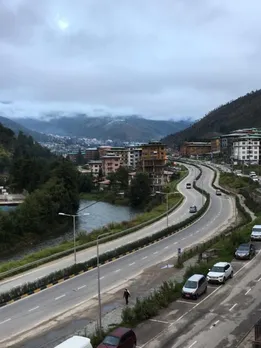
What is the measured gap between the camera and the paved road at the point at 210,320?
20531 mm

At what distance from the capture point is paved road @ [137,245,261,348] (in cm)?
2053

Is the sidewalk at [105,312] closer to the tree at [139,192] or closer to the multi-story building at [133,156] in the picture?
the tree at [139,192]

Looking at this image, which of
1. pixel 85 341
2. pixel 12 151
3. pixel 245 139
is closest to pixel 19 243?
pixel 85 341

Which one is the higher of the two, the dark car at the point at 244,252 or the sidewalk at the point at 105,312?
the dark car at the point at 244,252

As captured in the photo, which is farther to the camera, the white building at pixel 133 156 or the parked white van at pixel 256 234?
the white building at pixel 133 156

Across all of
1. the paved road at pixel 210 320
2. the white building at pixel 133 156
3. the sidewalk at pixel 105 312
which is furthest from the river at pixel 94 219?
the white building at pixel 133 156

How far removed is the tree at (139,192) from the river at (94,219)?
4069 millimetres

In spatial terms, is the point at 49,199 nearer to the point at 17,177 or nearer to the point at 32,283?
the point at 17,177

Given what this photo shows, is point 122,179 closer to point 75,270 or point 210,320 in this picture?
point 75,270

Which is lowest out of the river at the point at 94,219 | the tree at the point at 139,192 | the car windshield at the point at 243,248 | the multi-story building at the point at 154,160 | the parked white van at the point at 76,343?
the river at the point at 94,219

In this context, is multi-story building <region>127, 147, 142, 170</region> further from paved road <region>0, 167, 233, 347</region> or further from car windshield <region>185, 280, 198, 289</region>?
car windshield <region>185, 280, 198, 289</region>

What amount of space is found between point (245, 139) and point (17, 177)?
8221cm

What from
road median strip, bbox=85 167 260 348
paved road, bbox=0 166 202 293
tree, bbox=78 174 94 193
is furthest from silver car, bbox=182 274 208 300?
tree, bbox=78 174 94 193

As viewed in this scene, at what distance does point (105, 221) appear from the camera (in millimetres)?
83125
